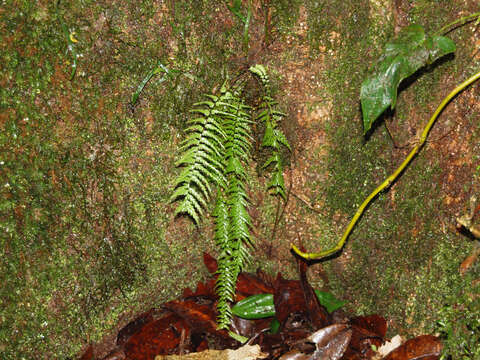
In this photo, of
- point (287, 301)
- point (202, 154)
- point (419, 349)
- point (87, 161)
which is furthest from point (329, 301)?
point (87, 161)

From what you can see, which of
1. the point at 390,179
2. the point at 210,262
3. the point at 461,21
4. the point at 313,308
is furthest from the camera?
the point at 210,262

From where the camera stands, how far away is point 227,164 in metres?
2.45

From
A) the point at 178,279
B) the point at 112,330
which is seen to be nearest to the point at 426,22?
the point at 178,279

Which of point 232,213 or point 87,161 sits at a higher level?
point 87,161

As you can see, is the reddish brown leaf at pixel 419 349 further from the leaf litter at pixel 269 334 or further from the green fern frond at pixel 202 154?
the green fern frond at pixel 202 154

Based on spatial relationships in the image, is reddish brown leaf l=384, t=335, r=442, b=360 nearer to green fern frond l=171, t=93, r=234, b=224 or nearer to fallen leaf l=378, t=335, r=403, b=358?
fallen leaf l=378, t=335, r=403, b=358

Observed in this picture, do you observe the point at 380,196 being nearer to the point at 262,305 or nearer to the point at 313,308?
the point at 313,308

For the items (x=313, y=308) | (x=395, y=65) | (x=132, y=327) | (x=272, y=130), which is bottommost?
(x=313, y=308)

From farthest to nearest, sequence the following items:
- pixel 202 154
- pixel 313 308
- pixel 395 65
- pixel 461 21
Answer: pixel 313 308
pixel 202 154
pixel 461 21
pixel 395 65

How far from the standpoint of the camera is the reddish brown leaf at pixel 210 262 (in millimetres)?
2789

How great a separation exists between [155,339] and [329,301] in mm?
1127

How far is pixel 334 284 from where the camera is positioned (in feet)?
9.24

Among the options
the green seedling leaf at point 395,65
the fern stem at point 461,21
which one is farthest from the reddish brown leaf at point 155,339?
the fern stem at point 461,21

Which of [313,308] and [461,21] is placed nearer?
[461,21]
